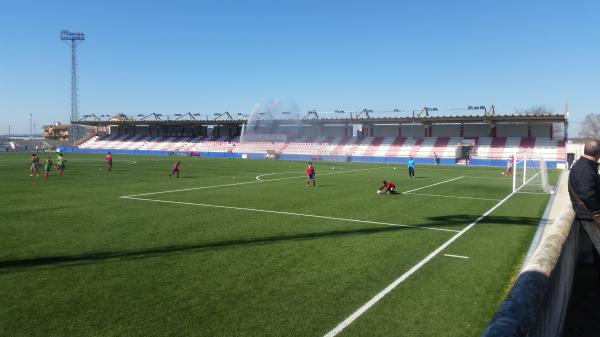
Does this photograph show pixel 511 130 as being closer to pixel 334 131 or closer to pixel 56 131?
pixel 334 131

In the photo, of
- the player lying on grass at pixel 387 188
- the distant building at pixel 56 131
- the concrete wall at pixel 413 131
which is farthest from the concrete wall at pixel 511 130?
the distant building at pixel 56 131

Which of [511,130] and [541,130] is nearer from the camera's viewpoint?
[541,130]

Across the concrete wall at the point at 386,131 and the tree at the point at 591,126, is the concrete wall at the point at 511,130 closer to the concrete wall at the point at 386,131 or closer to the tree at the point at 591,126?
the concrete wall at the point at 386,131

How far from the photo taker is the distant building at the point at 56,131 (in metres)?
146

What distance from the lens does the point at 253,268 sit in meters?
8.22

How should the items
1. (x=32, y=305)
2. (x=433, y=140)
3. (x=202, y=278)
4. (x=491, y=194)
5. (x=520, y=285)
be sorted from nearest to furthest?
(x=520, y=285)
(x=32, y=305)
(x=202, y=278)
(x=491, y=194)
(x=433, y=140)

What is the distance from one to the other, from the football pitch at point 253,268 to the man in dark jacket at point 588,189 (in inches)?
68.7

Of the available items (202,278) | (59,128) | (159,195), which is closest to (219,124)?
(159,195)

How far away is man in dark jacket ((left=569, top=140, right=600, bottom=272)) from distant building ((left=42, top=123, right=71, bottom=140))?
16270 cm

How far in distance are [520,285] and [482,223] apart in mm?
11415

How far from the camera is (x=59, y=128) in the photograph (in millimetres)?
152625

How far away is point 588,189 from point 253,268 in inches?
227

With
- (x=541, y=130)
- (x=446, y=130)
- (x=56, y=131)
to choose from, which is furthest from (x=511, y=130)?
(x=56, y=131)

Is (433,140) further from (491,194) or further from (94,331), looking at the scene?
(94,331)
